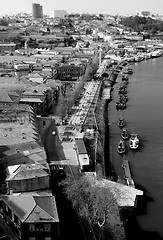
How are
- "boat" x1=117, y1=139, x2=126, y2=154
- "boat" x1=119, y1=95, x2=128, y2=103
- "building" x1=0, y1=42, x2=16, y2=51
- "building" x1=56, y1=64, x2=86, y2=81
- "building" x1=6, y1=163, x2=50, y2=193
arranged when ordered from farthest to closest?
"building" x1=0, y1=42, x2=16, y2=51 → "building" x1=56, y1=64, x2=86, y2=81 → "boat" x1=119, y1=95, x2=128, y2=103 → "boat" x1=117, y1=139, x2=126, y2=154 → "building" x1=6, y1=163, x2=50, y2=193

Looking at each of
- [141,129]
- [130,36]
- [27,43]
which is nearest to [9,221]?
[141,129]

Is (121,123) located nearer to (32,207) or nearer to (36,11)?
(32,207)

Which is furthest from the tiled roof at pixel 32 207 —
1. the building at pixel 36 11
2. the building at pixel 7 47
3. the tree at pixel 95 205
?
the building at pixel 36 11

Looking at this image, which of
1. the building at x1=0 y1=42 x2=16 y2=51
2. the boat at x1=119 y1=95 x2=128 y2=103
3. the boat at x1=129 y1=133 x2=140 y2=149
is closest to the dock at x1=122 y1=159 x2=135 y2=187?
the boat at x1=129 y1=133 x2=140 y2=149

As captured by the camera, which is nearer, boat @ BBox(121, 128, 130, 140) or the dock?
the dock

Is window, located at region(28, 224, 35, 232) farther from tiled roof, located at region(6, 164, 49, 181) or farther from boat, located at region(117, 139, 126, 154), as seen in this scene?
boat, located at region(117, 139, 126, 154)

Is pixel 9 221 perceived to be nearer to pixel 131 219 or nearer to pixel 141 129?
pixel 131 219

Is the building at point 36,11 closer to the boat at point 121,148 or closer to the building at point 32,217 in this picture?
the boat at point 121,148
